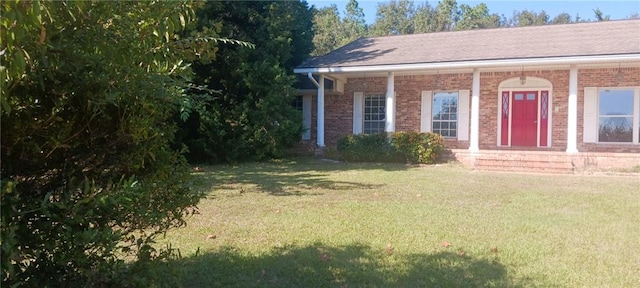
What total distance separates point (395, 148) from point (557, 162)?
14.9 feet

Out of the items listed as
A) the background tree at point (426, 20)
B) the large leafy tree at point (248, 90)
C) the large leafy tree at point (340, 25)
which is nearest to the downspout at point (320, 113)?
the large leafy tree at point (248, 90)

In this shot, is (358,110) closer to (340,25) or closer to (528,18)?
(340,25)

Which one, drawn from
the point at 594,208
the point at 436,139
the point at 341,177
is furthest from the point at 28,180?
the point at 436,139

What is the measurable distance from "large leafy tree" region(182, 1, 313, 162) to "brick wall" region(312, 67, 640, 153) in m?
2.91

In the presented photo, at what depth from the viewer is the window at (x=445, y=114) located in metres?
16.9

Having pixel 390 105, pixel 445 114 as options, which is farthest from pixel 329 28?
pixel 390 105

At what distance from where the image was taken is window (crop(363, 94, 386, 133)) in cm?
1783

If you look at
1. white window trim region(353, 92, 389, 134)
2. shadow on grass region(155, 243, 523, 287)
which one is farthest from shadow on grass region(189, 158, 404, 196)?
shadow on grass region(155, 243, 523, 287)

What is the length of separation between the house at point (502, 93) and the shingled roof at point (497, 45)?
0.03 meters

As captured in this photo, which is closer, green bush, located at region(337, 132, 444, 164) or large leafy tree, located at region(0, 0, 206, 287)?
large leafy tree, located at region(0, 0, 206, 287)

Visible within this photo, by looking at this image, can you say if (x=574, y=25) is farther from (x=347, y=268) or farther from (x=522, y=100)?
(x=347, y=268)

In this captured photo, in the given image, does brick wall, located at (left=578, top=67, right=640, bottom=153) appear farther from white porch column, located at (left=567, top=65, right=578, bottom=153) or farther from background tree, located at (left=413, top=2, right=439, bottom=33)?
background tree, located at (left=413, top=2, right=439, bottom=33)

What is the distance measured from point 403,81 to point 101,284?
1578 cm

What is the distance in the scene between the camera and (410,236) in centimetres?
548
